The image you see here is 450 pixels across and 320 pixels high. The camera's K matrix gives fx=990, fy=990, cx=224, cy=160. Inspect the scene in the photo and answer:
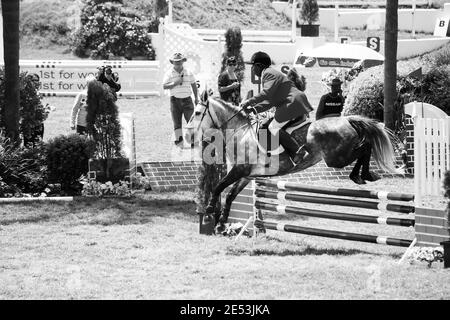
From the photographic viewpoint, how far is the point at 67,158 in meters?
15.6

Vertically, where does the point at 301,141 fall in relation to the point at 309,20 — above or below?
below

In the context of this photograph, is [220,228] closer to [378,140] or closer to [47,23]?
[378,140]

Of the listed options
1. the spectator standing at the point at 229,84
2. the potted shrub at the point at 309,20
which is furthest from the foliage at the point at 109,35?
the spectator standing at the point at 229,84

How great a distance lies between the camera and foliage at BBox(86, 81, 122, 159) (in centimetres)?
1565

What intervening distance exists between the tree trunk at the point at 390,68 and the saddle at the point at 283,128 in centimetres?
561

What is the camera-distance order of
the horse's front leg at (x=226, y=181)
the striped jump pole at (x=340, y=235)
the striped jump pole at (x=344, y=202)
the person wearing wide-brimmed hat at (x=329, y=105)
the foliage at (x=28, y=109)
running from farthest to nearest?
the foliage at (x=28, y=109) < the person wearing wide-brimmed hat at (x=329, y=105) < the horse's front leg at (x=226, y=181) < the striped jump pole at (x=344, y=202) < the striped jump pole at (x=340, y=235)

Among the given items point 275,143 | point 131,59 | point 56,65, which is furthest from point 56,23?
point 275,143

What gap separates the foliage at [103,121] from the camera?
51.3 feet

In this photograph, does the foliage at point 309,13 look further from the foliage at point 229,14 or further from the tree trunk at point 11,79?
the tree trunk at point 11,79

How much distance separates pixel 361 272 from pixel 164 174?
6.98 m

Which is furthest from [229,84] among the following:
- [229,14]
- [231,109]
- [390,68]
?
[229,14]

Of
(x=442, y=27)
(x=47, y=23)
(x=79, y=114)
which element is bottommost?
(x=79, y=114)

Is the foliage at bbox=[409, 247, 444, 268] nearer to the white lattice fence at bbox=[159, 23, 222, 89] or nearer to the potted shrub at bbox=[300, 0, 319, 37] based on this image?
the white lattice fence at bbox=[159, 23, 222, 89]

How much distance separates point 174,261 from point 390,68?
8.42m
